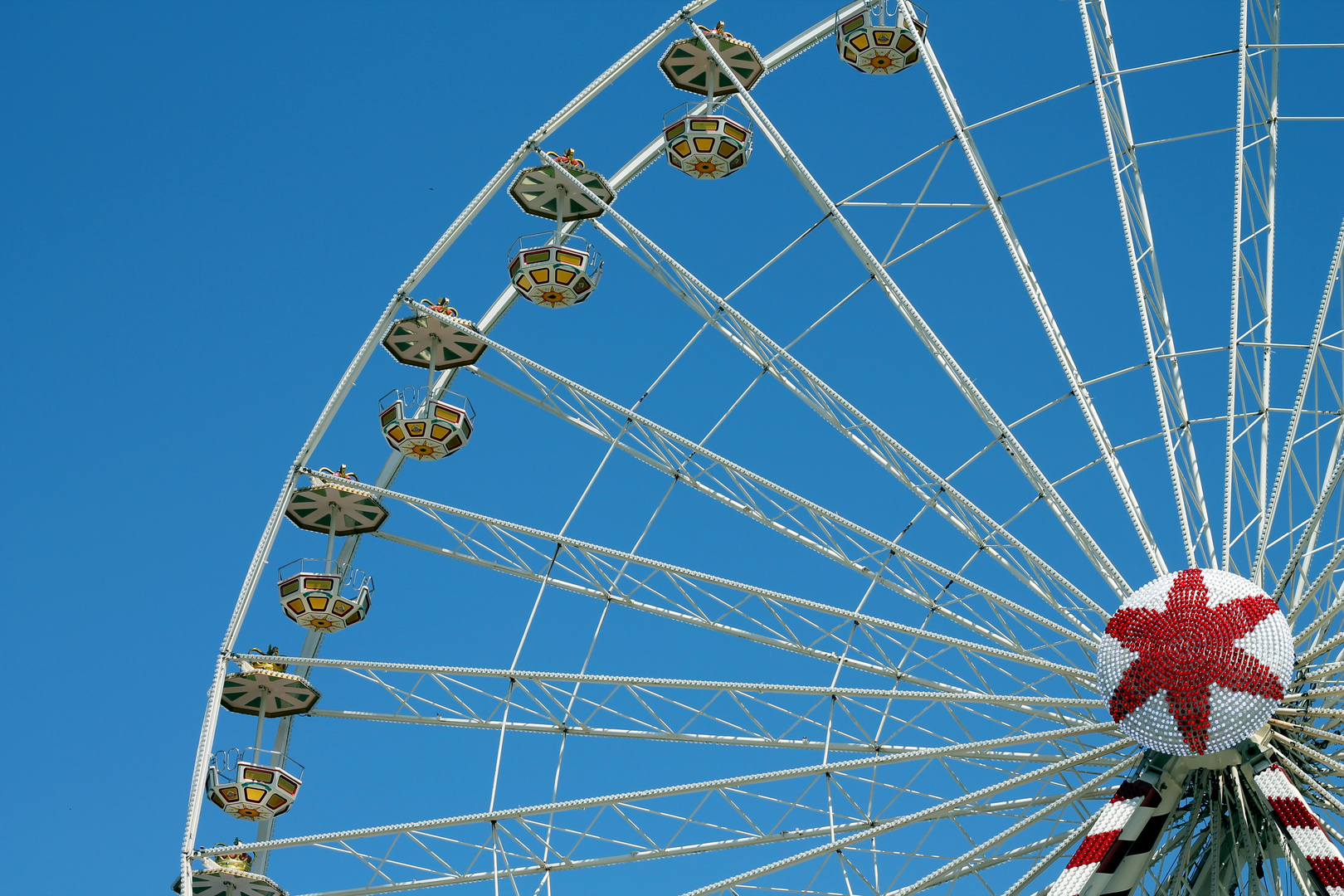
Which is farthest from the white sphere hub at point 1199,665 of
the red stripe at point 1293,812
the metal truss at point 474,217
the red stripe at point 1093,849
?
the metal truss at point 474,217

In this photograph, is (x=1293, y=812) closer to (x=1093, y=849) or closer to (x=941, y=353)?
(x=1093, y=849)

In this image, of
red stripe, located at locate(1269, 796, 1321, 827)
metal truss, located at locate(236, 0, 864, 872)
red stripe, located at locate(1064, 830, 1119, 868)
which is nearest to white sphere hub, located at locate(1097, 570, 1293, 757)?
red stripe, located at locate(1269, 796, 1321, 827)

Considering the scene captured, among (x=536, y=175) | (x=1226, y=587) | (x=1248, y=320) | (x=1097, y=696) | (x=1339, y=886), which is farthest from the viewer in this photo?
(x=536, y=175)

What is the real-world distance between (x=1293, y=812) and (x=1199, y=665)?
1.64 meters

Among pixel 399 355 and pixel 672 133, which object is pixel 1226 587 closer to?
pixel 672 133

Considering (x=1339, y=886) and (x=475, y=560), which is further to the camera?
(x=475, y=560)

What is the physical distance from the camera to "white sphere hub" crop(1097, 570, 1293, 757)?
59.0ft

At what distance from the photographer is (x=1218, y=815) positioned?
749 inches

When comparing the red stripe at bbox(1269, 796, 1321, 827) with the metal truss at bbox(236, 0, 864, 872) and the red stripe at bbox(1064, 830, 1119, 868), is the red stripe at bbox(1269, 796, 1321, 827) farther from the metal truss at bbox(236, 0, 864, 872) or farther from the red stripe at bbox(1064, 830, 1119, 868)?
the metal truss at bbox(236, 0, 864, 872)

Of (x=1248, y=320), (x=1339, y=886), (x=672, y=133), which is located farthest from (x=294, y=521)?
(x=1339, y=886)

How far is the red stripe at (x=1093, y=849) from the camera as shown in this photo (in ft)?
58.4

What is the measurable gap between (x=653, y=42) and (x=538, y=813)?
9.82 metres

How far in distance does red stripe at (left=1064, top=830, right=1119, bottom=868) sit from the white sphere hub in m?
0.99

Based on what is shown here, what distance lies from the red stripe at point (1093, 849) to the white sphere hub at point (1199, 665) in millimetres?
986
